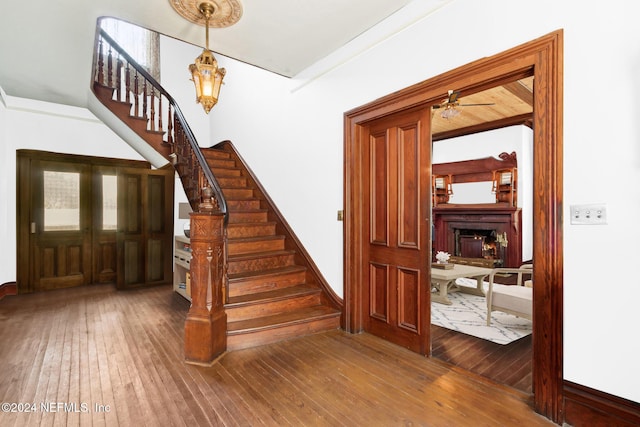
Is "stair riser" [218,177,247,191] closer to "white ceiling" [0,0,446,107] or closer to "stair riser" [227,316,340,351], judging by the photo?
"white ceiling" [0,0,446,107]

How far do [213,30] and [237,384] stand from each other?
303 centimetres

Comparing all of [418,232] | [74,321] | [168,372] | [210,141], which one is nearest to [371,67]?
[418,232]

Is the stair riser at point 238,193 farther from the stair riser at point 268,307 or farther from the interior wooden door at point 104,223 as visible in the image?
the interior wooden door at point 104,223

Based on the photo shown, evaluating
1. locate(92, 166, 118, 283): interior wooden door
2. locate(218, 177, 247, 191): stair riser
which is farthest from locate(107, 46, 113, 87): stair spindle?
locate(218, 177, 247, 191): stair riser

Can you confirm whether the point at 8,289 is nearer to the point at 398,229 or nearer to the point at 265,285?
the point at 265,285

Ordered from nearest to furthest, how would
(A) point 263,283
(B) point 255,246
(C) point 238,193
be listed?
(A) point 263,283
(B) point 255,246
(C) point 238,193

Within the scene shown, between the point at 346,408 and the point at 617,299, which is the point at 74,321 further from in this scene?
the point at 617,299

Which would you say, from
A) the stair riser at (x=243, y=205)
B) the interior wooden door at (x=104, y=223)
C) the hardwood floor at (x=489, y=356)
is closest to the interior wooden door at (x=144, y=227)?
the interior wooden door at (x=104, y=223)

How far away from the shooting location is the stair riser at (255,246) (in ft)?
12.9

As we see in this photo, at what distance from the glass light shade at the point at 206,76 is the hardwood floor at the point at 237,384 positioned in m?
2.17

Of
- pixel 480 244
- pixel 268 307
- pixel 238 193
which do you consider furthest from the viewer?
pixel 480 244

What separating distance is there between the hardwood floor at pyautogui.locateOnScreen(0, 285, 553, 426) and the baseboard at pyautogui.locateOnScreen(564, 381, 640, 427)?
0.55ft

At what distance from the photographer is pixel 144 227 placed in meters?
5.25

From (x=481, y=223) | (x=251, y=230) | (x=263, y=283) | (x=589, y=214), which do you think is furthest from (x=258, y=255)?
(x=481, y=223)
